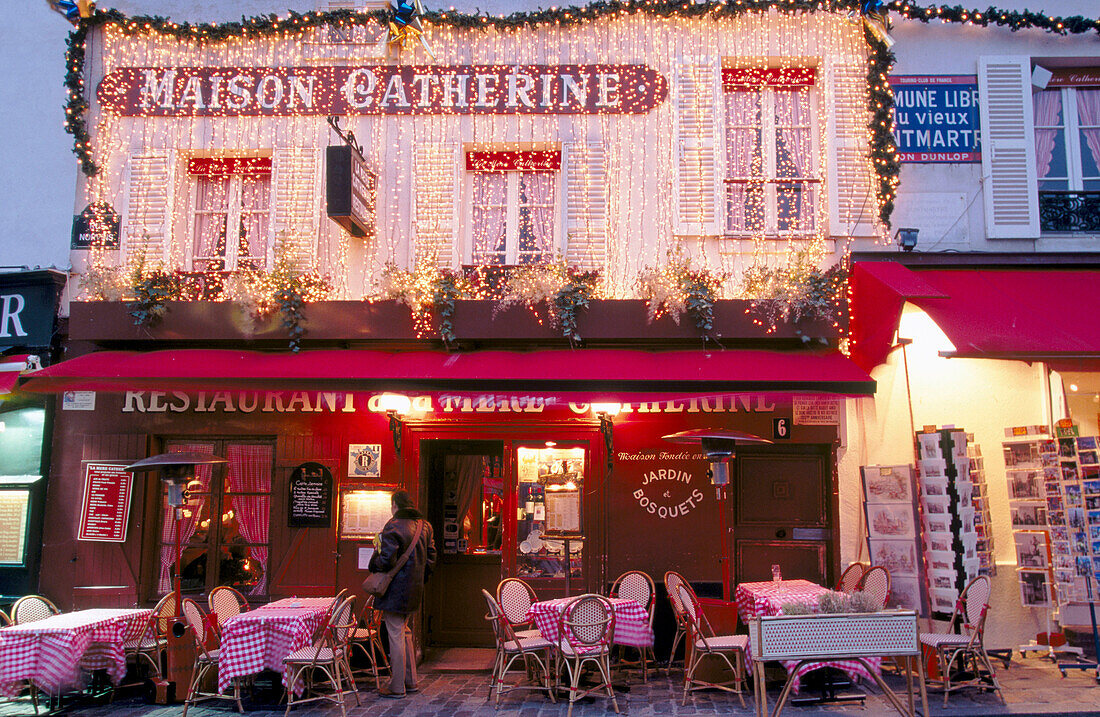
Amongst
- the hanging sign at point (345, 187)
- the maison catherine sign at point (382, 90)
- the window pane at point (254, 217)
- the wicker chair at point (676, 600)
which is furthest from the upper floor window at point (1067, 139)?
the window pane at point (254, 217)

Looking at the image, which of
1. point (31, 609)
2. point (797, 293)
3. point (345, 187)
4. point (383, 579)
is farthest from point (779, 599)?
point (31, 609)

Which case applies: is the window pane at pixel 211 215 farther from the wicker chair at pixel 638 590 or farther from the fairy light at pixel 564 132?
the wicker chair at pixel 638 590

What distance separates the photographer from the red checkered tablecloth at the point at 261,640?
6938 millimetres

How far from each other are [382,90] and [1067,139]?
823cm

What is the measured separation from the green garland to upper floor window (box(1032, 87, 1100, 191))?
2.52ft

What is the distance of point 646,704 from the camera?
6.99 meters

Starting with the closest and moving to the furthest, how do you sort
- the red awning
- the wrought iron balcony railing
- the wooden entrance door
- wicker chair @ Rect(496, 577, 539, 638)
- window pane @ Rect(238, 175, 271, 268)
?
wicker chair @ Rect(496, 577, 539, 638) < the red awning < the wooden entrance door < the wrought iron balcony railing < window pane @ Rect(238, 175, 271, 268)

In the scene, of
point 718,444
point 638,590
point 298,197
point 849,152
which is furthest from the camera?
point 298,197

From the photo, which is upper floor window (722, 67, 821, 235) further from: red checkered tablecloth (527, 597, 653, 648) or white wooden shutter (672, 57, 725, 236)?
red checkered tablecloth (527, 597, 653, 648)

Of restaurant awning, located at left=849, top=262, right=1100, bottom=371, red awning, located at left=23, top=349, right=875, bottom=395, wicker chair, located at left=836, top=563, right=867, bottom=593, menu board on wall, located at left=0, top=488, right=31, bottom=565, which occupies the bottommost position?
wicker chair, located at left=836, top=563, right=867, bottom=593

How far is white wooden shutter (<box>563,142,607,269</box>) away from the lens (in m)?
9.22

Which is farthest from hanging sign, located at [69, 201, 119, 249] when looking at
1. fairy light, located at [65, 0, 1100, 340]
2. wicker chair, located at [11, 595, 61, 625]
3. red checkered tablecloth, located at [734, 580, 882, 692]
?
red checkered tablecloth, located at [734, 580, 882, 692]

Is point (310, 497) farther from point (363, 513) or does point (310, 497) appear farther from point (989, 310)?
point (989, 310)

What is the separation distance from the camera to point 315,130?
965cm
